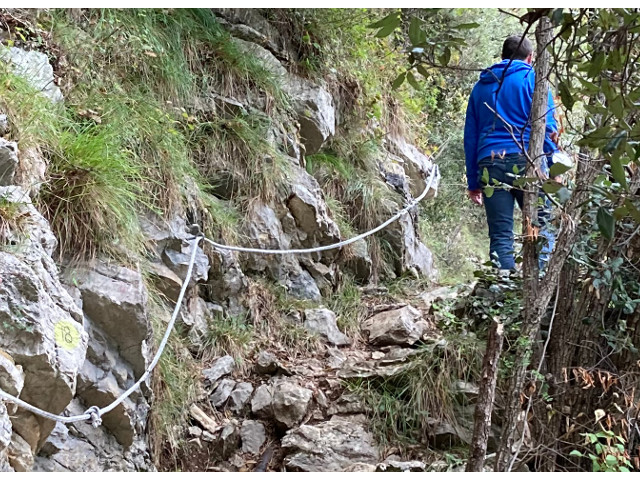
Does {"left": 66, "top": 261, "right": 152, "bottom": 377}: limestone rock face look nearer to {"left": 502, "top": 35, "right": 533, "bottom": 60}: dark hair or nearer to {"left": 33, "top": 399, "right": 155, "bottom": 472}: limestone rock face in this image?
{"left": 33, "top": 399, "right": 155, "bottom": 472}: limestone rock face

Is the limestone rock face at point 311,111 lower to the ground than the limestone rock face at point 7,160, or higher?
higher

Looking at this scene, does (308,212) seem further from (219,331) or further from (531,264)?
(531,264)

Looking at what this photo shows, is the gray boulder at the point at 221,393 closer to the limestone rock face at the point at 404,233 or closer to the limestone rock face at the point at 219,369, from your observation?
the limestone rock face at the point at 219,369

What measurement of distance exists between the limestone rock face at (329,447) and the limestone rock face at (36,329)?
3.85ft

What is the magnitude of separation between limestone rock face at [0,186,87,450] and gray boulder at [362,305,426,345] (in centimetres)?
222

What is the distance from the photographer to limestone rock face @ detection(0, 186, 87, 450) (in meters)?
1.88

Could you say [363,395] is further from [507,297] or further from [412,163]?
[412,163]

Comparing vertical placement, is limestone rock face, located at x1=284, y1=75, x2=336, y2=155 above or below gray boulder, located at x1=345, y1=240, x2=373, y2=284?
above

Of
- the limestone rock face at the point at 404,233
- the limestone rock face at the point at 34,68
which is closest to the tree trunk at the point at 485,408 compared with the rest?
the limestone rock face at the point at 34,68

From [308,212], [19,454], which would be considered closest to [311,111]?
[308,212]

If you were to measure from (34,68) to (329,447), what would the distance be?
2.36 m

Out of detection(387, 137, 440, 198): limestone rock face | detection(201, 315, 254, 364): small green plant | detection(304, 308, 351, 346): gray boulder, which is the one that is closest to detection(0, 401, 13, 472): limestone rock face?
detection(201, 315, 254, 364): small green plant

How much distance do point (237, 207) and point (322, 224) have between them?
79 cm

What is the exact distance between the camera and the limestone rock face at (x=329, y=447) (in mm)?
2738
